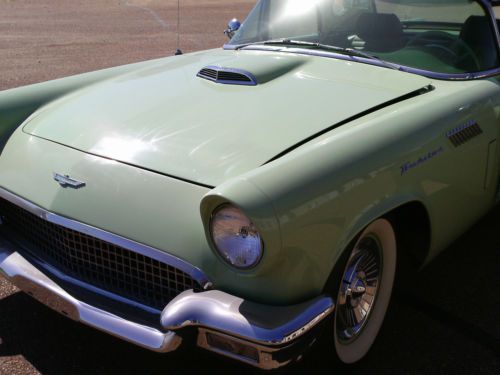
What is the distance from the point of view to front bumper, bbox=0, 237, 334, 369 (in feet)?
6.08

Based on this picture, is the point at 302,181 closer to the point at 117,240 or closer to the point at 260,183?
the point at 260,183

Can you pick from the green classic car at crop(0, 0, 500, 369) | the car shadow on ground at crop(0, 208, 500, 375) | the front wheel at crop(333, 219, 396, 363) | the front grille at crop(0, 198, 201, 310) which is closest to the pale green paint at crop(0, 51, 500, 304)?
the green classic car at crop(0, 0, 500, 369)

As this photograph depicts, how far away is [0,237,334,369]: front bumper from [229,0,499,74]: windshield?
1.72 m

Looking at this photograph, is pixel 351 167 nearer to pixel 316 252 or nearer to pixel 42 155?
pixel 316 252

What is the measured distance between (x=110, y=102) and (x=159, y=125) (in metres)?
0.47

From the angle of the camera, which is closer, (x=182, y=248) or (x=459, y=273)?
(x=182, y=248)

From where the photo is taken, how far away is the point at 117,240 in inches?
85.0

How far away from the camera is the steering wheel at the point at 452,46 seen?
321cm

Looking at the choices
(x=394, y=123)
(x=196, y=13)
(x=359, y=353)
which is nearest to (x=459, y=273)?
(x=359, y=353)

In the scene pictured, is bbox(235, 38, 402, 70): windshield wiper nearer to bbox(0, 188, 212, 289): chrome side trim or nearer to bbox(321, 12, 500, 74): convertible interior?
bbox(321, 12, 500, 74): convertible interior

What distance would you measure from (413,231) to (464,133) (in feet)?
1.67

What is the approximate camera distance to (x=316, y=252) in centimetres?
197

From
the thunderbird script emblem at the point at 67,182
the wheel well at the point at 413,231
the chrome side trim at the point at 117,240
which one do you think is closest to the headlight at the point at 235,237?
the chrome side trim at the point at 117,240

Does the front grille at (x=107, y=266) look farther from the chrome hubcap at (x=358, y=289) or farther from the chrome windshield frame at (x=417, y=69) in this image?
the chrome windshield frame at (x=417, y=69)
